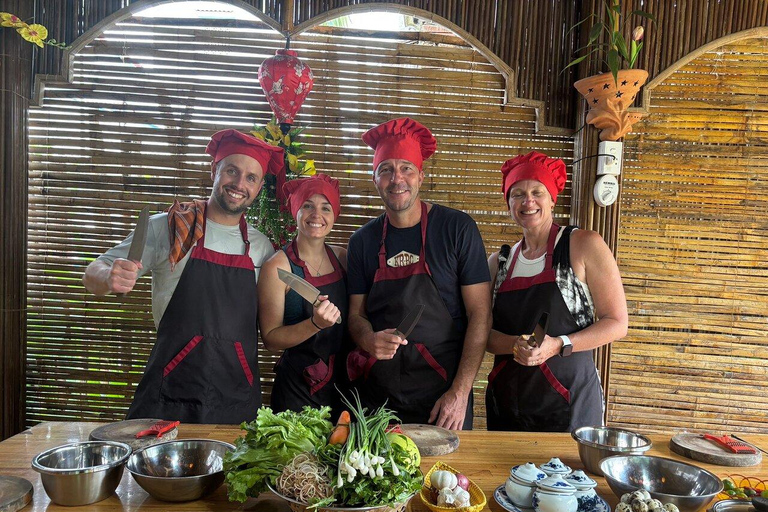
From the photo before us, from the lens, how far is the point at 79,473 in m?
1.65

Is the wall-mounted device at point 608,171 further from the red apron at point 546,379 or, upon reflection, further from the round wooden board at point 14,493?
the round wooden board at point 14,493

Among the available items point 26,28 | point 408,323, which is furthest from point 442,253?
point 26,28

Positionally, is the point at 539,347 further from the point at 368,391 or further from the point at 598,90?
the point at 598,90

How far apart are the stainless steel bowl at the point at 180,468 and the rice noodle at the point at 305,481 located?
308 millimetres

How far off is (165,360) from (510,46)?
3.08 metres

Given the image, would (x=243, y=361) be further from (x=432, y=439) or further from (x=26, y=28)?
(x=26, y=28)

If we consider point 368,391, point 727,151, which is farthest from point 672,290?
point 368,391

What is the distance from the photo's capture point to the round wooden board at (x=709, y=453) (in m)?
2.12

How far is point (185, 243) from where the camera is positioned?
9.57 feet

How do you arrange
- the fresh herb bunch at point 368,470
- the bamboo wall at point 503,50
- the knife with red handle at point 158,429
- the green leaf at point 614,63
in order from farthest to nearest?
the bamboo wall at point 503,50 → the green leaf at point 614,63 → the knife with red handle at point 158,429 → the fresh herb bunch at point 368,470

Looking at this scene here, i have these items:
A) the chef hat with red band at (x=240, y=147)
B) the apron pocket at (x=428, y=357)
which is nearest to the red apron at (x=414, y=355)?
the apron pocket at (x=428, y=357)

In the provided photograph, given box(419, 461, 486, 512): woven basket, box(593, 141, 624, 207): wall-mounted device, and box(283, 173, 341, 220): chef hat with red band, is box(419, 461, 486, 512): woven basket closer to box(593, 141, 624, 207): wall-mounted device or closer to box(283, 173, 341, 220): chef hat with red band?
box(283, 173, 341, 220): chef hat with red band

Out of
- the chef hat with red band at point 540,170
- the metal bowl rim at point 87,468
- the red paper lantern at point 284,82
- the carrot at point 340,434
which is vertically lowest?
the metal bowl rim at point 87,468

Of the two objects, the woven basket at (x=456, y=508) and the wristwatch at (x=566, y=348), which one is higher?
the wristwatch at (x=566, y=348)
